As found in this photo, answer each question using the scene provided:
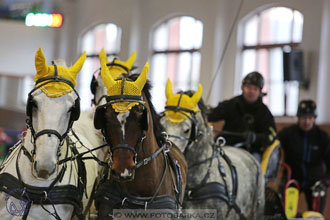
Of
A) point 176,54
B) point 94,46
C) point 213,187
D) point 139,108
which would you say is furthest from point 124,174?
point 94,46

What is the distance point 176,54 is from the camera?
16406 mm

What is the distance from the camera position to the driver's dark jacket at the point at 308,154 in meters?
8.10

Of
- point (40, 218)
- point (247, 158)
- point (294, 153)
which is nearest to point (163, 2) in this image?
point (294, 153)

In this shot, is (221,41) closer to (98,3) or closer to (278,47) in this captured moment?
(278,47)

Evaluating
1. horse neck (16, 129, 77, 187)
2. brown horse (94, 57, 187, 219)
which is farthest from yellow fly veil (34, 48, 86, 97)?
horse neck (16, 129, 77, 187)

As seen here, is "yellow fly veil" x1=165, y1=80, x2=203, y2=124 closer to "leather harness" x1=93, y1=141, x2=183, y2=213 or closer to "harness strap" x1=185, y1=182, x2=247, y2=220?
"harness strap" x1=185, y1=182, x2=247, y2=220

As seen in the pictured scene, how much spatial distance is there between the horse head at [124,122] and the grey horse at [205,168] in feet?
4.00

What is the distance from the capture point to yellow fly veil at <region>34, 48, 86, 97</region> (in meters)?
3.97

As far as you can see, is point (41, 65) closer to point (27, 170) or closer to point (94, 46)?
point (27, 170)

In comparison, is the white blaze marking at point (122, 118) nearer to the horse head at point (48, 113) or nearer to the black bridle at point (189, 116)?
the horse head at point (48, 113)

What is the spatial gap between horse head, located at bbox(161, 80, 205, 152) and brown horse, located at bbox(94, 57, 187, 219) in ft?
2.59

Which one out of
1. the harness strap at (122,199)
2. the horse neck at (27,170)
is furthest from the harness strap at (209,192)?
the horse neck at (27,170)

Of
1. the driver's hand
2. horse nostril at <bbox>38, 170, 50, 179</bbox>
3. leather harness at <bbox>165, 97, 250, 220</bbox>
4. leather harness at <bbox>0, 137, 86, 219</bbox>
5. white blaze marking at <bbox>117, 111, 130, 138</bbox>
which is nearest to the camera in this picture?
horse nostril at <bbox>38, 170, 50, 179</bbox>

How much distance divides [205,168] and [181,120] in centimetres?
54
